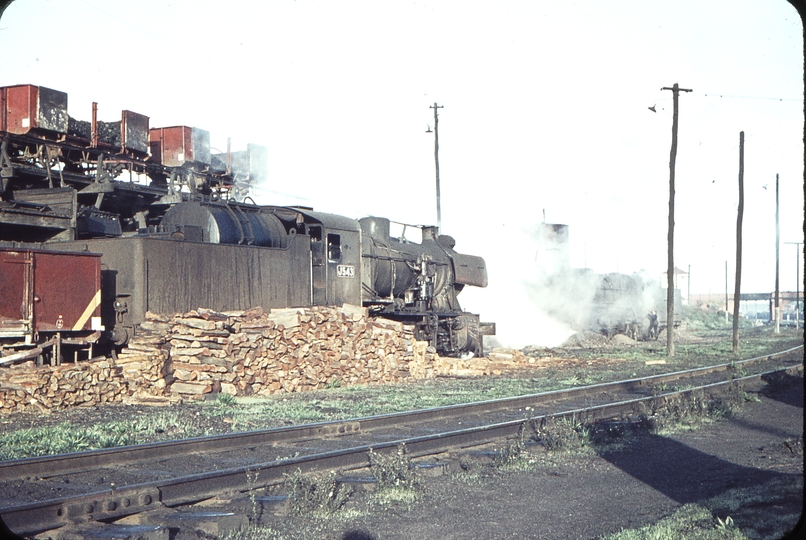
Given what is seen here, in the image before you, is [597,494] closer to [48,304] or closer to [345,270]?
[48,304]

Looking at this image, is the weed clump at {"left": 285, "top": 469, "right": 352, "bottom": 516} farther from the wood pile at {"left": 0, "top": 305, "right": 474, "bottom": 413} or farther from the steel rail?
the wood pile at {"left": 0, "top": 305, "right": 474, "bottom": 413}

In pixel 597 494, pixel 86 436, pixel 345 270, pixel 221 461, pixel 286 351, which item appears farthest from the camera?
pixel 345 270

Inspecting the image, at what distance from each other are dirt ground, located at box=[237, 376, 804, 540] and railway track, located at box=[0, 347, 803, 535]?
3.04 feet

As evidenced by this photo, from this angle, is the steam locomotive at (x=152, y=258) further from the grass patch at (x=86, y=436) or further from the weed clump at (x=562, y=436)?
the weed clump at (x=562, y=436)

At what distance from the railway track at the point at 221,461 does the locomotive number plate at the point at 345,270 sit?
23.1ft

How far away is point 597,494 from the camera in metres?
6.88

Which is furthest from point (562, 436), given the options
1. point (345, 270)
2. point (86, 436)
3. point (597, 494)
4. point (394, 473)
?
point (345, 270)

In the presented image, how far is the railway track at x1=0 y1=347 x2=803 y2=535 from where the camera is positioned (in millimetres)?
5598

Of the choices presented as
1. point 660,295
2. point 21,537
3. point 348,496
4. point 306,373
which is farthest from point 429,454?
point 660,295

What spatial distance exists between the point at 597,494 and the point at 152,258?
9900mm

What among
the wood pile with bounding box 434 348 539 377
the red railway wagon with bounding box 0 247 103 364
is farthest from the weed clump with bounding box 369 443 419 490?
the wood pile with bounding box 434 348 539 377

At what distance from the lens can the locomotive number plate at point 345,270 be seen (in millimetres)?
18406

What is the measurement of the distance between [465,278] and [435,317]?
3891 millimetres

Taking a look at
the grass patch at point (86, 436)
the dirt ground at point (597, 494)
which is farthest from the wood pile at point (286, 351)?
the dirt ground at point (597, 494)
